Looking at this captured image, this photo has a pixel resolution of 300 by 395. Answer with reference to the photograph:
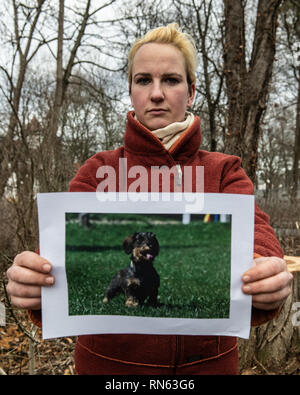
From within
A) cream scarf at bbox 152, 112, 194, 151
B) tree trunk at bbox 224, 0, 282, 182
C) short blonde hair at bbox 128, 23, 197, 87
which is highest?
tree trunk at bbox 224, 0, 282, 182

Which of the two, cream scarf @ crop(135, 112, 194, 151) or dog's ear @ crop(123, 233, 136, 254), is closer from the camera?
dog's ear @ crop(123, 233, 136, 254)

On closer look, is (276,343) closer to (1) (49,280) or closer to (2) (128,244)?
(2) (128,244)

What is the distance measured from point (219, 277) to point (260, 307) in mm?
138

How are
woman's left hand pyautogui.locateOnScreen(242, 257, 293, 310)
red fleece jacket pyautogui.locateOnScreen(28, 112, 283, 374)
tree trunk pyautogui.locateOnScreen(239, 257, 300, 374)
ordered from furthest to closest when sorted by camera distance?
tree trunk pyautogui.locateOnScreen(239, 257, 300, 374) < red fleece jacket pyautogui.locateOnScreen(28, 112, 283, 374) < woman's left hand pyautogui.locateOnScreen(242, 257, 293, 310)

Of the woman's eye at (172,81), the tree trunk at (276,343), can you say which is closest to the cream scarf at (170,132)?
the woman's eye at (172,81)

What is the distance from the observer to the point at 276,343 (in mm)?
2975

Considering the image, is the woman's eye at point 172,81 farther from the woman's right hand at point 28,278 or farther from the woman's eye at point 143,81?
the woman's right hand at point 28,278

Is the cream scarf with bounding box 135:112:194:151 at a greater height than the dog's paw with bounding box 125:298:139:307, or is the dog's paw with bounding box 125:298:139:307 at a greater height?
the cream scarf with bounding box 135:112:194:151

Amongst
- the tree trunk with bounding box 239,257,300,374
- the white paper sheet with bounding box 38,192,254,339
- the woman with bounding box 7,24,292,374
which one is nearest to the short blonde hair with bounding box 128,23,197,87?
the woman with bounding box 7,24,292,374

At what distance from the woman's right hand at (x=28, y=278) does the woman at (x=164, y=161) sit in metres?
0.07

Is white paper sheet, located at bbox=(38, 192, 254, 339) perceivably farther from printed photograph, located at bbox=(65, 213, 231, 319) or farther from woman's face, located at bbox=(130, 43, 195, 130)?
woman's face, located at bbox=(130, 43, 195, 130)

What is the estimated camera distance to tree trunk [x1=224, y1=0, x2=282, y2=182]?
351 centimetres

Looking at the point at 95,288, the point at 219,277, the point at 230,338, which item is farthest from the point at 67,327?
the point at 230,338
